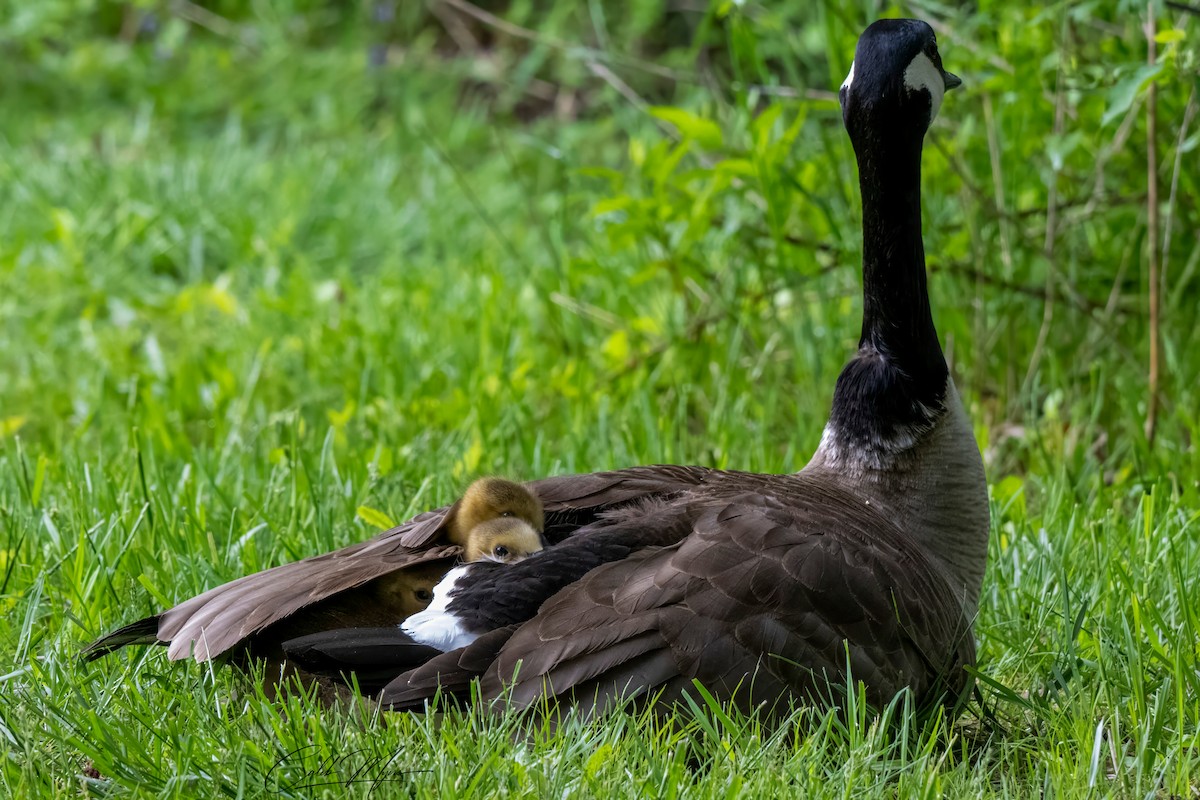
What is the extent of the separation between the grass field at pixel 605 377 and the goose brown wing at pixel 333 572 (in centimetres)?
12

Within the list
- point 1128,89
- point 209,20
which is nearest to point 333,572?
point 1128,89

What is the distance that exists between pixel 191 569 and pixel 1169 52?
2990 mm

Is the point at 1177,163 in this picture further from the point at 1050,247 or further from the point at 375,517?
the point at 375,517

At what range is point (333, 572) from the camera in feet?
9.89

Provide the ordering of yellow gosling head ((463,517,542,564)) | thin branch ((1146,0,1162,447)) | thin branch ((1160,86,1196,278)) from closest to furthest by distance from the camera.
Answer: yellow gosling head ((463,517,542,564)), thin branch ((1160,86,1196,278)), thin branch ((1146,0,1162,447))

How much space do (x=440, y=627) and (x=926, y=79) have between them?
182cm

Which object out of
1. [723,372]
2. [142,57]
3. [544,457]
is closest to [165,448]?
[544,457]

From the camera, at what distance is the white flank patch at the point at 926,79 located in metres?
3.49

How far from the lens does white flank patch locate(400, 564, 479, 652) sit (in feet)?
9.28

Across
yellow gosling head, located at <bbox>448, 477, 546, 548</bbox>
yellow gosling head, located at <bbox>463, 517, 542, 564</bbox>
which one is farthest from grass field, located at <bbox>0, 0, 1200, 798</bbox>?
yellow gosling head, located at <bbox>448, 477, 546, 548</bbox>

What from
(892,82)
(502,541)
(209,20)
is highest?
(209,20)

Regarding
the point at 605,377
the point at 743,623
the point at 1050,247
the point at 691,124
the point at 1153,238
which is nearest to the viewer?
the point at 743,623

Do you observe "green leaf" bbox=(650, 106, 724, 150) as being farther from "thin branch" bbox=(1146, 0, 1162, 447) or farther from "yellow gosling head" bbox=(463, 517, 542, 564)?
"yellow gosling head" bbox=(463, 517, 542, 564)

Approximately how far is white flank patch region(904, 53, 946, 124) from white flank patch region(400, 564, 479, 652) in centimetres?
166
